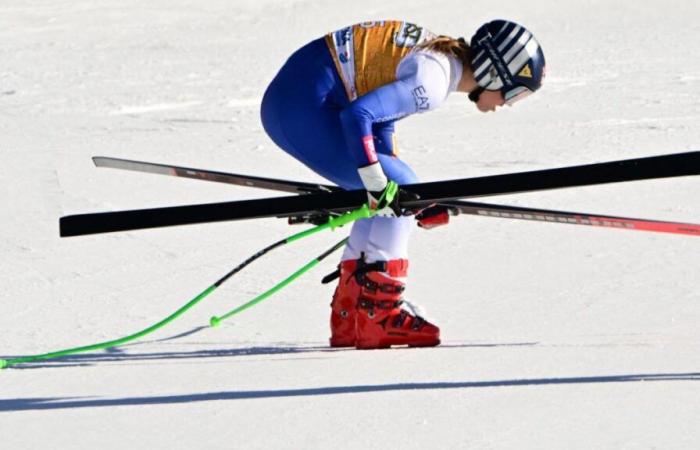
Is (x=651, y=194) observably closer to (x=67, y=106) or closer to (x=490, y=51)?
(x=490, y=51)

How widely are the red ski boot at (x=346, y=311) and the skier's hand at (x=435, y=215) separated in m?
0.31

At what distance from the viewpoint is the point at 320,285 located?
5527 millimetres

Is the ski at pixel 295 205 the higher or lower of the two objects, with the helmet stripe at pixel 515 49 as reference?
lower

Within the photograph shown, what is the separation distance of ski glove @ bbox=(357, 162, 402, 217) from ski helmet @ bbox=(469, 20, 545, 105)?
19.7 inches

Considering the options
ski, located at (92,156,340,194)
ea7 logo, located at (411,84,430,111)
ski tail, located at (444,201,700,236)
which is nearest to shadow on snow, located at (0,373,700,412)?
ski tail, located at (444,201,700,236)

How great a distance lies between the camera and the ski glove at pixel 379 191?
13.7ft

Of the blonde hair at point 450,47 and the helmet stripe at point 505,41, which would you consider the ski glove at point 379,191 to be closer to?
the blonde hair at point 450,47

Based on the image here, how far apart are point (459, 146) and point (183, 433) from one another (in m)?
4.98

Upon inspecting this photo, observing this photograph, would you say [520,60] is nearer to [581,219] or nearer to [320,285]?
[581,219]

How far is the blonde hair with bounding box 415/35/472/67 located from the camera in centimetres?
434

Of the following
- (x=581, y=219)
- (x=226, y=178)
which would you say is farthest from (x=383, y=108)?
(x=226, y=178)

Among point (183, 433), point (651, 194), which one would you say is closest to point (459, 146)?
point (651, 194)

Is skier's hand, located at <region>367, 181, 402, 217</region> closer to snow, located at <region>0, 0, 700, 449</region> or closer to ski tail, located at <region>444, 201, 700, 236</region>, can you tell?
ski tail, located at <region>444, 201, 700, 236</region>

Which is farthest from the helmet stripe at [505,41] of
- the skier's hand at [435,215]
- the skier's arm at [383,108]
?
the skier's hand at [435,215]
